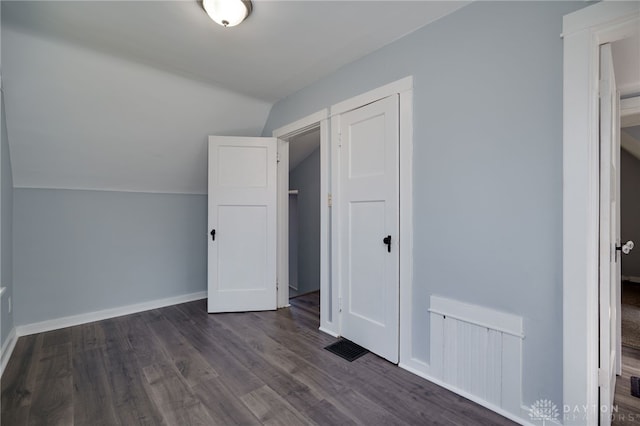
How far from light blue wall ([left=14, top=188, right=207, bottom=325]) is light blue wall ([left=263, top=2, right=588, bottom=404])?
2834 mm

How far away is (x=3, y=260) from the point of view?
2271mm

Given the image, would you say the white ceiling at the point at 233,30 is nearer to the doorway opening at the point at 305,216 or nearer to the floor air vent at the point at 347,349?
the doorway opening at the point at 305,216

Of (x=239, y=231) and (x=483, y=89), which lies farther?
(x=239, y=231)

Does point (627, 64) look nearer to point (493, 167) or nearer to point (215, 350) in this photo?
point (493, 167)

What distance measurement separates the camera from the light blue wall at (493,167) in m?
1.44

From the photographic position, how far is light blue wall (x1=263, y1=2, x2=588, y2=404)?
144 cm

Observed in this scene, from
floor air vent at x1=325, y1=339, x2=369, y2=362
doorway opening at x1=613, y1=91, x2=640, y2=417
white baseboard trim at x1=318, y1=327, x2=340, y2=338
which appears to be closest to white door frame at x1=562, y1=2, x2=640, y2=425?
doorway opening at x1=613, y1=91, x2=640, y2=417

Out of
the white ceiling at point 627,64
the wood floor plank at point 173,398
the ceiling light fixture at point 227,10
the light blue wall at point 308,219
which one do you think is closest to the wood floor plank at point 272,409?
the wood floor plank at point 173,398

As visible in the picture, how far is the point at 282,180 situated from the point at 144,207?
1.61 m

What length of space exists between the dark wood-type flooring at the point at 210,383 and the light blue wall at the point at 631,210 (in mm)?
5315

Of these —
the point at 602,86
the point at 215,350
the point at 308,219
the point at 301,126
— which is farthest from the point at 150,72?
the point at 602,86

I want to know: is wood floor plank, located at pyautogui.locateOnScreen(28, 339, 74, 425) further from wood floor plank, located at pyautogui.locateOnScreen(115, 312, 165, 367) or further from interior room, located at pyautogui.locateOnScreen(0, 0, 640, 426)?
wood floor plank, located at pyautogui.locateOnScreen(115, 312, 165, 367)

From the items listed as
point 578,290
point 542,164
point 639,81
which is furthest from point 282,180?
point 639,81

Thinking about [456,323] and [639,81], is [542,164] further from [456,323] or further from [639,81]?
[639,81]
